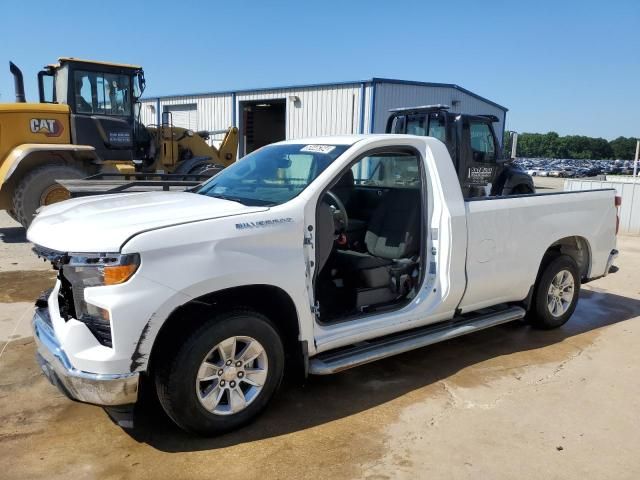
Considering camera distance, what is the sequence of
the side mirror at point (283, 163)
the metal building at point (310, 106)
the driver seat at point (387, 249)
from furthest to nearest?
the metal building at point (310, 106), the driver seat at point (387, 249), the side mirror at point (283, 163)

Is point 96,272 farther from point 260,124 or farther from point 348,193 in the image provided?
point 260,124

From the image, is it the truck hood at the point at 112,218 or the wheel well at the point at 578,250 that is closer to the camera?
the truck hood at the point at 112,218

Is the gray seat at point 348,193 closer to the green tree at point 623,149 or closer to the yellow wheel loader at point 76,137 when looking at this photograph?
the yellow wheel loader at point 76,137

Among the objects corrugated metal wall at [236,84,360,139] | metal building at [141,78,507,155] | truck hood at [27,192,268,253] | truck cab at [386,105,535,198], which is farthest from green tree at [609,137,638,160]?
truck hood at [27,192,268,253]

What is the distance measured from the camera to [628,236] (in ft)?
38.4

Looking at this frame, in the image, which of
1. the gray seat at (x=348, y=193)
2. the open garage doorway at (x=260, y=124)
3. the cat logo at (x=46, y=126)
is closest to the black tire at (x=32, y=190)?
the cat logo at (x=46, y=126)

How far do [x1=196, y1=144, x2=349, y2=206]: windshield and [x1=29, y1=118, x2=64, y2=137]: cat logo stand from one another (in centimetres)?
681

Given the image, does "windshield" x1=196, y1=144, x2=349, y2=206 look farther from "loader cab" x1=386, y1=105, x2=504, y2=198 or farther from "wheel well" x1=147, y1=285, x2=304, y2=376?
"loader cab" x1=386, y1=105, x2=504, y2=198

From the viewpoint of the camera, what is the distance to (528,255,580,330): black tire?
16.5 feet

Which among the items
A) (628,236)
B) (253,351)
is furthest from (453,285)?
(628,236)

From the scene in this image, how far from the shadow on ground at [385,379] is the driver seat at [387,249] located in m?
0.62

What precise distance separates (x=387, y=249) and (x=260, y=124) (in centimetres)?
1974

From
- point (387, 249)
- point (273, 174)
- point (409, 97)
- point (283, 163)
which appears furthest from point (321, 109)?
point (273, 174)

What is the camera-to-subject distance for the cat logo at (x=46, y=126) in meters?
9.41
